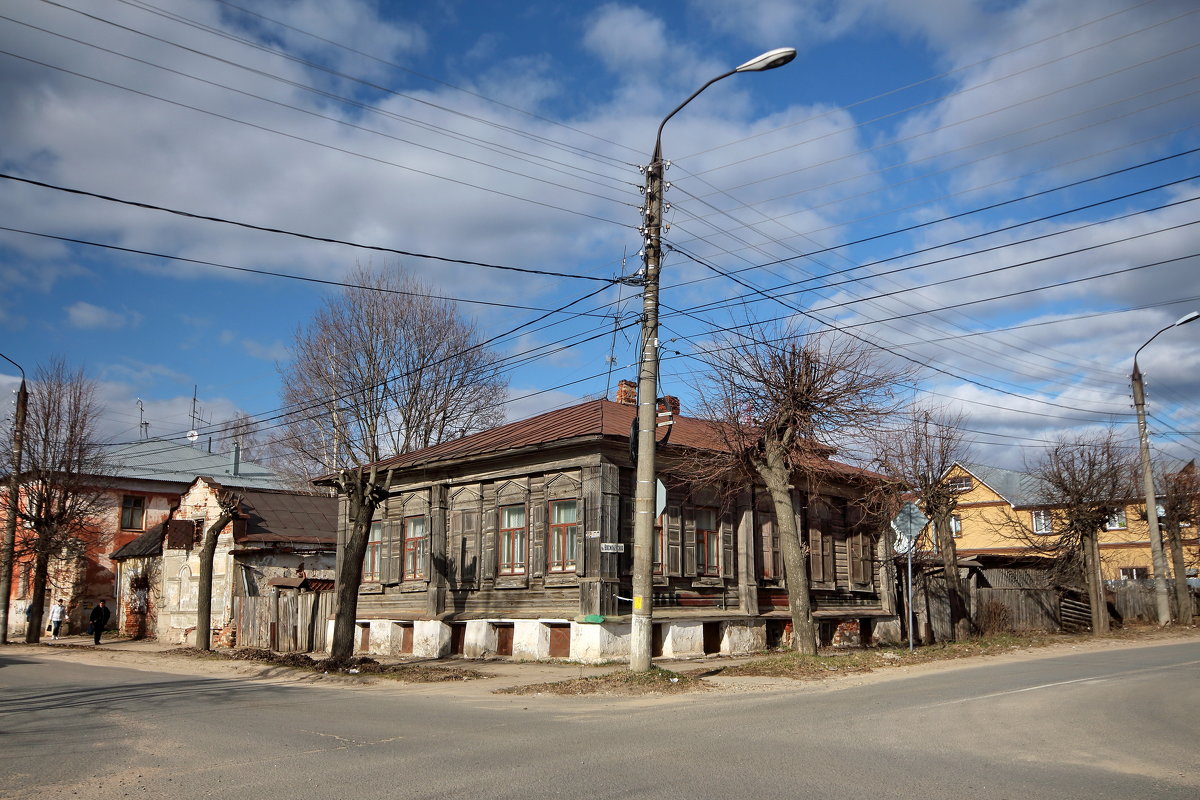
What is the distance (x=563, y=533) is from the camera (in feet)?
74.6

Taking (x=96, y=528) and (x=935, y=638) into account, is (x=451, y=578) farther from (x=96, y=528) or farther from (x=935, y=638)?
(x=96, y=528)

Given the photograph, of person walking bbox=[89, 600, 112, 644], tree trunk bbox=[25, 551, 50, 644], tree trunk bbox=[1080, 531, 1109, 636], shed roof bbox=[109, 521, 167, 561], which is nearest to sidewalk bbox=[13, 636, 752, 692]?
person walking bbox=[89, 600, 112, 644]

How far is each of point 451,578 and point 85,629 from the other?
2426 cm

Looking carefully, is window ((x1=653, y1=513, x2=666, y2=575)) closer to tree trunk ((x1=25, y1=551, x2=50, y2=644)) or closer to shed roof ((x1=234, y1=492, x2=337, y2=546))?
shed roof ((x1=234, y1=492, x2=337, y2=546))

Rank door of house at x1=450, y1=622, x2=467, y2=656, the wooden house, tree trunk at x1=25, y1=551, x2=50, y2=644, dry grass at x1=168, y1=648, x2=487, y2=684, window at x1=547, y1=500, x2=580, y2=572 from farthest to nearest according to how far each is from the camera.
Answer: tree trunk at x1=25, y1=551, x2=50, y2=644 < door of house at x1=450, y1=622, x2=467, y2=656 < window at x1=547, y1=500, x2=580, y2=572 < the wooden house < dry grass at x1=168, y1=648, x2=487, y2=684

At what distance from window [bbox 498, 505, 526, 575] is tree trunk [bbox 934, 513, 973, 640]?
13676 millimetres

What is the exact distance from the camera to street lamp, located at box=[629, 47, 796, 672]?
15344mm

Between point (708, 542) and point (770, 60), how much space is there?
45.3 ft

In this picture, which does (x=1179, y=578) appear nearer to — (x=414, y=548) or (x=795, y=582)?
(x=795, y=582)

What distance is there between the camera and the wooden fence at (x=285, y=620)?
2561cm

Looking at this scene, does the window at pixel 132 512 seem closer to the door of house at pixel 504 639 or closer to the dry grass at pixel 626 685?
the door of house at pixel 504 639

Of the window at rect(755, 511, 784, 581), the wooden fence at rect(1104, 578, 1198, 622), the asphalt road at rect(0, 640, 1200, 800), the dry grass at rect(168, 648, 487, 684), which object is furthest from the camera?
the wooden fence at rect(1104, 578, 1198, 622)

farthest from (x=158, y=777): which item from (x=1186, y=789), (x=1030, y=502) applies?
(x=1030, y=502)

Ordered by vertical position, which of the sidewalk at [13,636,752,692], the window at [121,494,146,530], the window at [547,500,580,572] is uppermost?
the window at [121,494,146,530]
